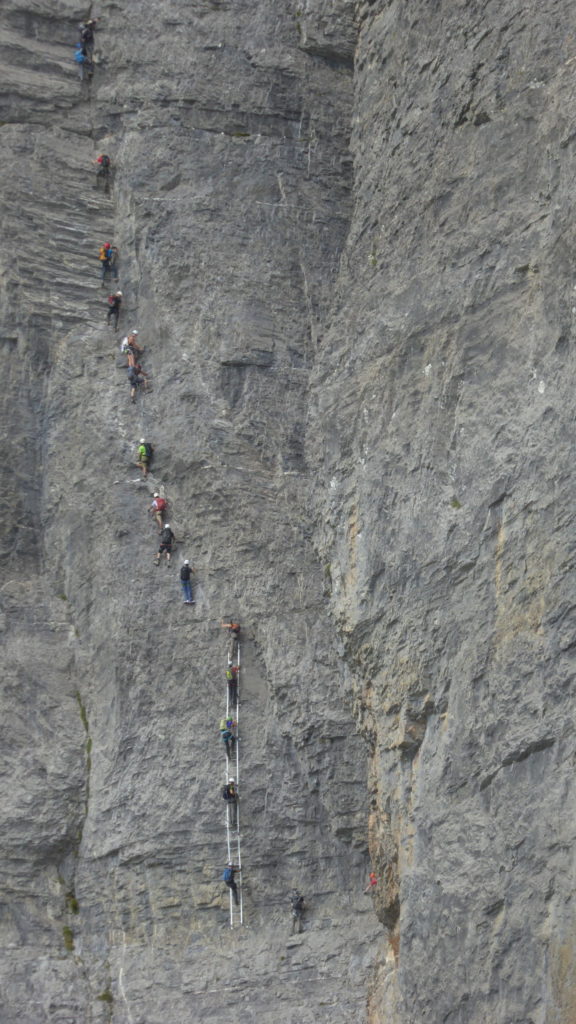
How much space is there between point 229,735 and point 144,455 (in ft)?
21.8

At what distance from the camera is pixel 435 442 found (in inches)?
1246

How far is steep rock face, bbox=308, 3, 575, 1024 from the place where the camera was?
1091 inches

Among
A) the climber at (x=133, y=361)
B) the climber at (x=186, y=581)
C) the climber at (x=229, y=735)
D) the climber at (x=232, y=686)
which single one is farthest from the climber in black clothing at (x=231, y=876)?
the climber at (x=133, y=361)

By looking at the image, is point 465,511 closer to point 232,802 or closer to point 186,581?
point 186,581

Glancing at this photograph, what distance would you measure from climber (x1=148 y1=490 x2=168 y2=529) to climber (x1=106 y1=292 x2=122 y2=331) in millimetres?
4769

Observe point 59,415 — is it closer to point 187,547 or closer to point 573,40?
point 187,547

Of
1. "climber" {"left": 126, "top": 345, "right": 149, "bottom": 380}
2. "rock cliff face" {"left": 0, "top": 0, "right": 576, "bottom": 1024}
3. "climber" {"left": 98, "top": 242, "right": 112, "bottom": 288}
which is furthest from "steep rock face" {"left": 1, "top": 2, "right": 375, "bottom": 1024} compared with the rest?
"climber" {"left": 98, "top": 242, "right": 112, "bottom": 288}

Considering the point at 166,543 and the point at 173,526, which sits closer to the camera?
the point at 166,543

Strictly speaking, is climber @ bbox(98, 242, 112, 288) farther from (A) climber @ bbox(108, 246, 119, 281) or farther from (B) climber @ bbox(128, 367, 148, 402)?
(B) climber @ bbox(128, 367, 148, 402)

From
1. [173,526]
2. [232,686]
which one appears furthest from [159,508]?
[232,686]

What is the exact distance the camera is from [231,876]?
34.6 meters

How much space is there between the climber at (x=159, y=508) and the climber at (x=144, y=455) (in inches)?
28.7

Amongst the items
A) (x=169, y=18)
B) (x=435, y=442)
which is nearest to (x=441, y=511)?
(x=435, y=442)

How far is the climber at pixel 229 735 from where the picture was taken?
35.6m
